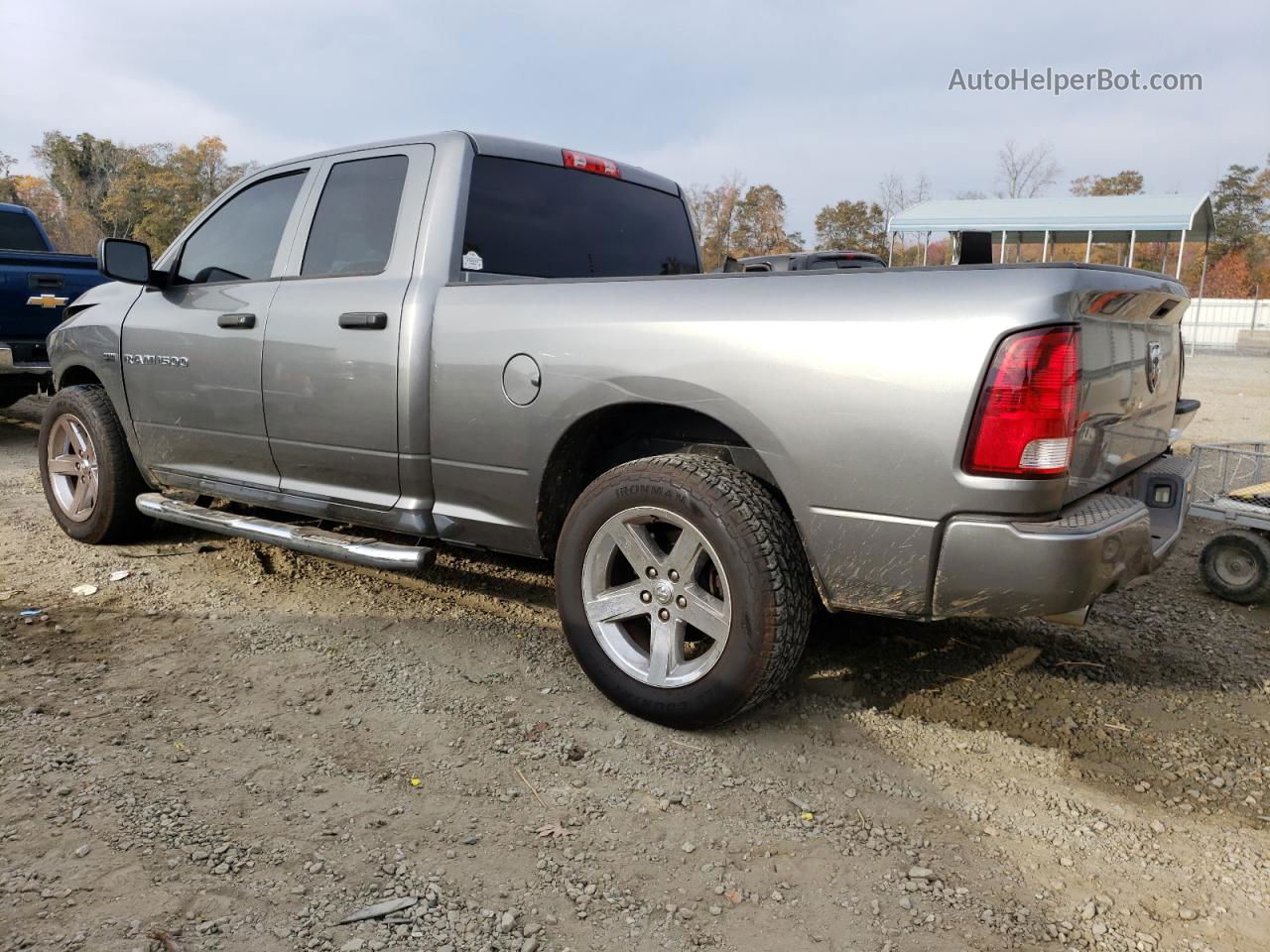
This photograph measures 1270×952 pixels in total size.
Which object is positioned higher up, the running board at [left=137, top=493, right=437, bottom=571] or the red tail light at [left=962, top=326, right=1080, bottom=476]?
the red tail light at [left=962, top=326, right=1080, bottom=476]

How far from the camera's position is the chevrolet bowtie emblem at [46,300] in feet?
25.9

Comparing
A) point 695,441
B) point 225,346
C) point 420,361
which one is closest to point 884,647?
point 695,441

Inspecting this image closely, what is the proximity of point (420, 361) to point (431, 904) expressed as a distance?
1893mm

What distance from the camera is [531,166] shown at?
382 centimetres

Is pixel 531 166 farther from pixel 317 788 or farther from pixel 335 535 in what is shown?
pixel 317 788

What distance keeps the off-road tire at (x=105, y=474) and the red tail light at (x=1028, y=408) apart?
4.18m

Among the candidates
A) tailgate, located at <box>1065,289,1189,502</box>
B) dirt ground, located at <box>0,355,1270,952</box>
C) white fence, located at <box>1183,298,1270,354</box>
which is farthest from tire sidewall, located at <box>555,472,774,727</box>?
white fence, located at <box>1183,298,1270,354</box>

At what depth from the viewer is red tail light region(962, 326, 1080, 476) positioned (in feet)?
7.51

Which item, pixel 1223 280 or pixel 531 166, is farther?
pixel 1223 280

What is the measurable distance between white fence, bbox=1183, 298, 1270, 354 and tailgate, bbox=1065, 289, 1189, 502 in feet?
94.0

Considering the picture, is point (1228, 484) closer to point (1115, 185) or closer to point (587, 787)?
point (587, 787)

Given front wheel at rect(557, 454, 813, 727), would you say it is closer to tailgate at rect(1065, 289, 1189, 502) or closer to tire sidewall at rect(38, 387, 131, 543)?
tailgate at rect(1065, 289, 1189, 502)

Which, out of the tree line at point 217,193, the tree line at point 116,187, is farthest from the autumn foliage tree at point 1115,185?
the tree line at point 116,187

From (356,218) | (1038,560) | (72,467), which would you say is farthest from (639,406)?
(72,467)
